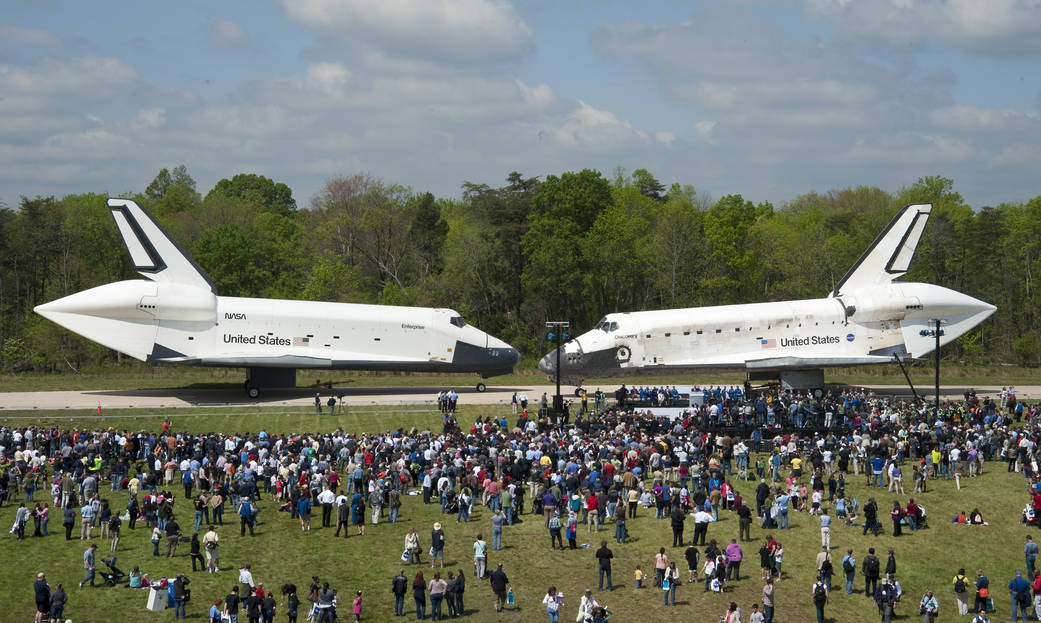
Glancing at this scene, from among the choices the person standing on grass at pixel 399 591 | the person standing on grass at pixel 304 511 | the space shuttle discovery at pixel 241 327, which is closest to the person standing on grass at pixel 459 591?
the person standing on grass at pixel 399 591

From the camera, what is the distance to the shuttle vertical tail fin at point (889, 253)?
48.6m

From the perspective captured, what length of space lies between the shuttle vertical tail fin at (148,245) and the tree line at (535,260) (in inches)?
895

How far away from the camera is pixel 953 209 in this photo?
9506cm

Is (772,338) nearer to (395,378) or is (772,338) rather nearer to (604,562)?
(395,378)

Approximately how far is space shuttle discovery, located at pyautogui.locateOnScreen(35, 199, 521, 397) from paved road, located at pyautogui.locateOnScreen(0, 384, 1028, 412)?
4.68 feet

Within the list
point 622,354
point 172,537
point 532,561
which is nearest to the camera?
point 172,537

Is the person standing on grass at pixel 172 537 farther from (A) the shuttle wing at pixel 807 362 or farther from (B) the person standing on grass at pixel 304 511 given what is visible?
(A) the shuttle wing at pixel 807 362

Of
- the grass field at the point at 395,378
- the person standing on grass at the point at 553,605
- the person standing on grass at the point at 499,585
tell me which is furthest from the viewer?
the grass field at the point at 395,378

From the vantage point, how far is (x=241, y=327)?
46250 mm

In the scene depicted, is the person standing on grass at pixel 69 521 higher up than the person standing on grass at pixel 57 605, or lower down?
higher up

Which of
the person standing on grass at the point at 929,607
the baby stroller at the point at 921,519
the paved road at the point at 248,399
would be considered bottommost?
the person standing on grass at the point at 929,607

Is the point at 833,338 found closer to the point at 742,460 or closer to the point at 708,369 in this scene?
the point at 708,369

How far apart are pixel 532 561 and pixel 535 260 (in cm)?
5047

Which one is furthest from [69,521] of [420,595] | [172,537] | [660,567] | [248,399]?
[248,399]
